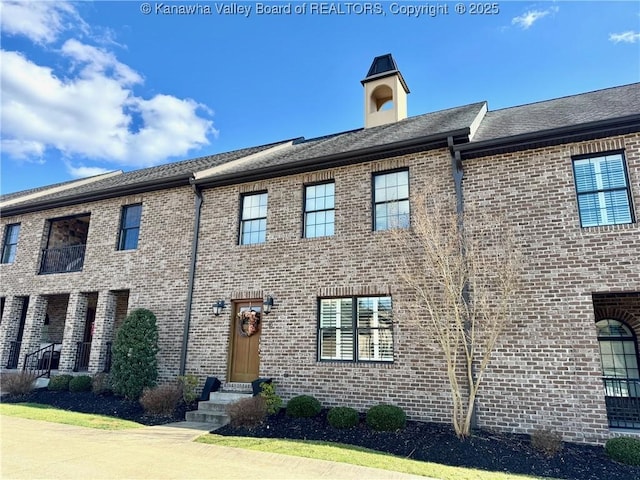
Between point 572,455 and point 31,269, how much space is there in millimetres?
16484

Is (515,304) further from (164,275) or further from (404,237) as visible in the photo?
(164,275)

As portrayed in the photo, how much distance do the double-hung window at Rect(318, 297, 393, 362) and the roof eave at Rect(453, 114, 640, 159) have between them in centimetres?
379

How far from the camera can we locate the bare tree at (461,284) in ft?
23.5

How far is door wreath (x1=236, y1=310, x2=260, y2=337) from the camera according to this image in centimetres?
1012

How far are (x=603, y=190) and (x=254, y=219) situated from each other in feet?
26.2

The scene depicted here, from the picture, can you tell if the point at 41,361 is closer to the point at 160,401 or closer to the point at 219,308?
the point at 160,401

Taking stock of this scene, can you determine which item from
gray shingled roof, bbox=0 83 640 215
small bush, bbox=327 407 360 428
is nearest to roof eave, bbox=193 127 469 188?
gray shingled roof, bbox=0 83 640 215

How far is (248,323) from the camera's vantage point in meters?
10.2

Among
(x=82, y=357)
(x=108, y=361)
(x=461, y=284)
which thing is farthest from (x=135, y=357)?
(x=461, y=284)

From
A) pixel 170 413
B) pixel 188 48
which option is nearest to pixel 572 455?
pixel 170 413

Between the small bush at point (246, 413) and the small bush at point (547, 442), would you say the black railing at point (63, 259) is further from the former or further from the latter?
the small bush at point (547, 442)

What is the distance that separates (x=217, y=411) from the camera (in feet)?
29.4

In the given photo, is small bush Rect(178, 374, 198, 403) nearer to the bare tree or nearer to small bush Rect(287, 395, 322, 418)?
small bush Rect(287, 395, 322, 418)

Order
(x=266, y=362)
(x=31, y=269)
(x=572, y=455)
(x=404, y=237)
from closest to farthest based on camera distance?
(x=572, y=455) < (x=404, y=237) < (x=266, y=362) < (x=31, y=269)
